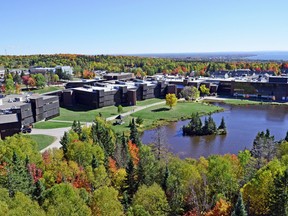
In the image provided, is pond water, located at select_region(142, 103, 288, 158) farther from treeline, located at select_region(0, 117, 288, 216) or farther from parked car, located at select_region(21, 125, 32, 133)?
parked car, located at select_region(21, 125, 32, 133)

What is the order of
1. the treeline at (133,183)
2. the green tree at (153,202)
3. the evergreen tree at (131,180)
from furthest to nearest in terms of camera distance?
the evergreen tree at (131,180) → the green tree at (153,202) → the treeline at (133,183)

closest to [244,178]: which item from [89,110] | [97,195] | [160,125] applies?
[97,195]

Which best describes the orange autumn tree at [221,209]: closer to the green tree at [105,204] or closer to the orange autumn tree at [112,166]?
the green tree at [105,204]

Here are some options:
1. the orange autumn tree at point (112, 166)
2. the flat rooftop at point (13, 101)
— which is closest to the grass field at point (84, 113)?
the flat rooftop at point (13, 101)

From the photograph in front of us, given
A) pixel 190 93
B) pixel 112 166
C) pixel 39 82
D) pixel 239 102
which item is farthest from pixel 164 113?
pixel 39 82

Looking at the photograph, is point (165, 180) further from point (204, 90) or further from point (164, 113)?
point (204, 90)

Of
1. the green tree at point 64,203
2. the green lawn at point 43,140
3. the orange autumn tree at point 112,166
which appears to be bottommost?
the green lawn at point 43,140
